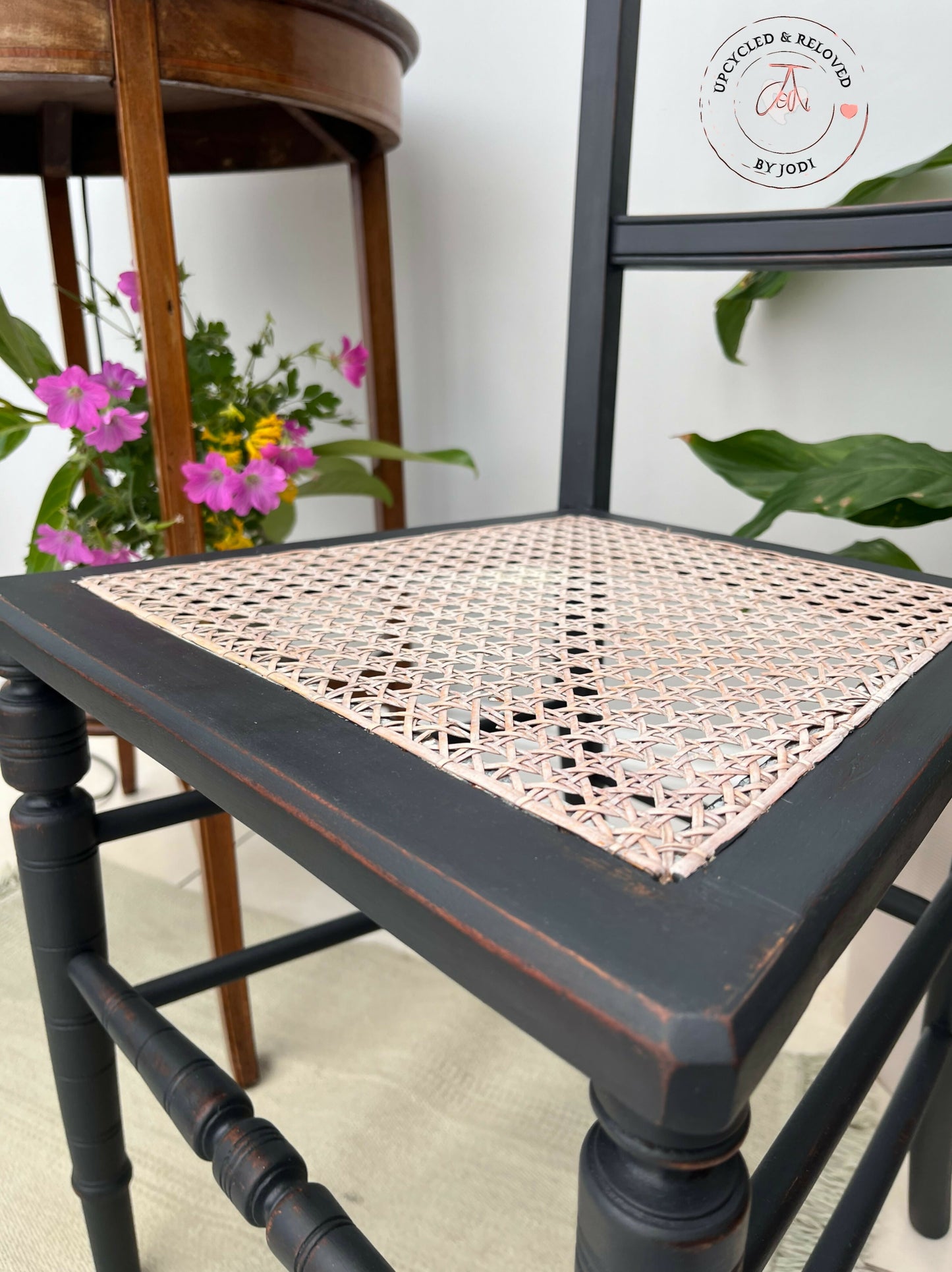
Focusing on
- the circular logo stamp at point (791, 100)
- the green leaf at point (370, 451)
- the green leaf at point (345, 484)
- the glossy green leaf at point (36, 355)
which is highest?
the circular logo stamp at point (791, 100)

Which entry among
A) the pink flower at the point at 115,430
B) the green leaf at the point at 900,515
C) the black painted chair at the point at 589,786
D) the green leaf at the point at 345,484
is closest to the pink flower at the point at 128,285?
the pink flower at the point at 115,430

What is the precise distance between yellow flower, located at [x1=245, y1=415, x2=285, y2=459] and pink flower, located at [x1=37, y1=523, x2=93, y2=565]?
16 cm

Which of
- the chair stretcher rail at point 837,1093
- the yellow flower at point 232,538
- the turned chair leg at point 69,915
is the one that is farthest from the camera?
the yellow flower at point 232,538

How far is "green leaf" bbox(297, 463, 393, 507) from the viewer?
2.92ft

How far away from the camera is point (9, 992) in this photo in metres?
0.87

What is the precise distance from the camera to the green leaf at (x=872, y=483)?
660 millimetres

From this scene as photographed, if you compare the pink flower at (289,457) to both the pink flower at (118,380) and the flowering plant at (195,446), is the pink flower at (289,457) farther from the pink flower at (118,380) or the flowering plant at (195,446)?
the pink flower at (118,380)

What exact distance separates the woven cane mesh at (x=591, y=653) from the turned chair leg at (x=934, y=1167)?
289 mm

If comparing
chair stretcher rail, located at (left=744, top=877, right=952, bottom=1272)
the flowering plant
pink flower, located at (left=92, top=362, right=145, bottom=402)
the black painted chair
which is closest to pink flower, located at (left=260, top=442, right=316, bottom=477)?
the flowering plant

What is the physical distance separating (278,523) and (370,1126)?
545 millimetres

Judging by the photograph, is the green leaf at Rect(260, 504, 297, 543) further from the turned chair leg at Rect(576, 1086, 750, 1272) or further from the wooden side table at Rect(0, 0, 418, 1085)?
the turned chair leg at Rect(576, 1086, 750, 1272)

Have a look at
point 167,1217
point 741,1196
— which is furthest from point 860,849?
point 167,1217

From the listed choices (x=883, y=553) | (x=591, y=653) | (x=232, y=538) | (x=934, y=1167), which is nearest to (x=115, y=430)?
(x=232, y=538)

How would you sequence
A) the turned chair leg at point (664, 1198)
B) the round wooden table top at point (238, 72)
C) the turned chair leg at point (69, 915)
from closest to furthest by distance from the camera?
the turned chair leg at point (664, 1198), the turned chair leg at point (69, 915), the round wooden table top at point (238, 72)
